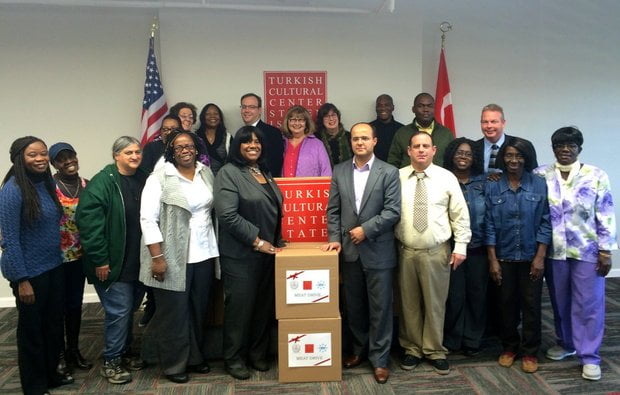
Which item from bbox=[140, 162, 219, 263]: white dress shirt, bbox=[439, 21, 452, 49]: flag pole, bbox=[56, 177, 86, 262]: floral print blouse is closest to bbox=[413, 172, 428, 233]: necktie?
bbox=[140, 162, 219, 263]: white dress shirt

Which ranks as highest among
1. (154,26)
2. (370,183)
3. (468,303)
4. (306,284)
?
(154,26)

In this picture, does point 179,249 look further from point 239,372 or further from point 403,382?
point 403,382

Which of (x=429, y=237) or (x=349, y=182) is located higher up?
(x=349, y=182)

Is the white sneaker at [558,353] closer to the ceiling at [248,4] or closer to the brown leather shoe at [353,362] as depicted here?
the brown leather shoe at [353,362]

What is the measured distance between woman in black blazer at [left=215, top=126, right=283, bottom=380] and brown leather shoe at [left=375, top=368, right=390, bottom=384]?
0.70 m

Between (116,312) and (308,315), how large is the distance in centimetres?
114

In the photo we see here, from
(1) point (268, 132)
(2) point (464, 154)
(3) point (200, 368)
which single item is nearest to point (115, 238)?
(3) point (200, 368)

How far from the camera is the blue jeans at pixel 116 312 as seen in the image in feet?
8.79

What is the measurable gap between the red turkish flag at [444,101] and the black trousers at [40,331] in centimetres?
358

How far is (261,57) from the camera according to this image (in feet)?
14.2

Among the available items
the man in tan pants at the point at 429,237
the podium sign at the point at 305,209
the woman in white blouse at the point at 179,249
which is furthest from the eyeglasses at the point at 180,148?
the man in tan pants at the point at 429,237

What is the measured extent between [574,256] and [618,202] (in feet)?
9.83

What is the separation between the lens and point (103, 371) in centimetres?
284

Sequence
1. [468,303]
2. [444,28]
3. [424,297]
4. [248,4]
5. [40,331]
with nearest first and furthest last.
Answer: [40,331] → [424,297] → [468,303] → [248,4] → [444,28]
